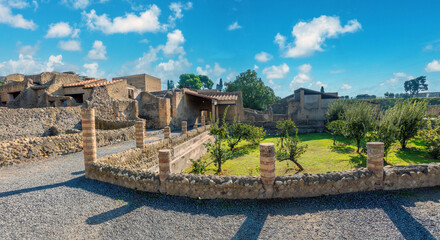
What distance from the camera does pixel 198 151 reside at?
11.6 m

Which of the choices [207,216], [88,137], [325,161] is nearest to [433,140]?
[325,161]

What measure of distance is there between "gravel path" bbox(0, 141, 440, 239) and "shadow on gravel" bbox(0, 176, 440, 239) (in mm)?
17

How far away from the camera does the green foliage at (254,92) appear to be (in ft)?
107

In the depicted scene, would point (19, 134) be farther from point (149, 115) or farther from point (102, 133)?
point (149, 115)

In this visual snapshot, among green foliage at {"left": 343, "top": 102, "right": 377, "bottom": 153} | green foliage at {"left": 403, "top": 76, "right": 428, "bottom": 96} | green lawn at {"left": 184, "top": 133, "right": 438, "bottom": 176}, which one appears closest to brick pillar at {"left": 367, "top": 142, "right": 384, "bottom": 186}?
green lawn at {"left": 184, "top": 133, "right": 438, "bottom": 176}

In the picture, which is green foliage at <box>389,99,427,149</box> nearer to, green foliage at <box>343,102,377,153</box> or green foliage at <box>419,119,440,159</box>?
green foliage at <box>343,102,377,153</box>

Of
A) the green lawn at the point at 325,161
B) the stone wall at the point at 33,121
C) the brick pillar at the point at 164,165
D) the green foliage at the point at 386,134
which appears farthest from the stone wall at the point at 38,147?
the green foliage at the point at 386,134

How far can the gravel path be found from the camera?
3.59 m

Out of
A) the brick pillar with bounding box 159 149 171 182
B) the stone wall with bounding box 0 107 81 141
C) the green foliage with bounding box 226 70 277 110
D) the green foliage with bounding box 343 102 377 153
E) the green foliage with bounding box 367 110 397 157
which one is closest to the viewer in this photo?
the brick pillar with bounding box 159 149 171 182

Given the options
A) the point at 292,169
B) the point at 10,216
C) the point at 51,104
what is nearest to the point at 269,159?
the point at 292,169

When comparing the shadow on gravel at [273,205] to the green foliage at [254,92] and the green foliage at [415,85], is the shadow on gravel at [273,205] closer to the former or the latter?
the green foliage at [254,92]

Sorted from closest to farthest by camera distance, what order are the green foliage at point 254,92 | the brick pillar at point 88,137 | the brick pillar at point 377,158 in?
the brick pillar at point 377,158 → the brick pillar at point 88,137 → the green foliage at point 254,92

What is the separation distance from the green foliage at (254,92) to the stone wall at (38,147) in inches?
980

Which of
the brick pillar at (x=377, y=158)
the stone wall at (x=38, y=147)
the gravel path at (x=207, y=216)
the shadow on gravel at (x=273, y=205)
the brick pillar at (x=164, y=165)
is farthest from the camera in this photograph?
the stone wall at (x=38, y=147)
